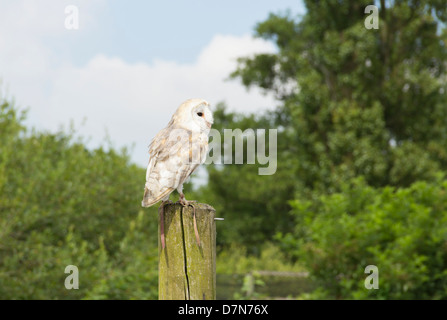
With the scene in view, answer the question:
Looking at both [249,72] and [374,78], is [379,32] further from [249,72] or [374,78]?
[249,72]

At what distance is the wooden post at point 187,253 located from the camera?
3.43 meters

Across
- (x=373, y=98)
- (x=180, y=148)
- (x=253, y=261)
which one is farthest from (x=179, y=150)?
(x=253, y=261)

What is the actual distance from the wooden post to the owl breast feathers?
0.57 feet

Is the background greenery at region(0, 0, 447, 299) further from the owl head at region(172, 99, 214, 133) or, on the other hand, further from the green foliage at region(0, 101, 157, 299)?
the owl head at region(172, 99, 214, 133)

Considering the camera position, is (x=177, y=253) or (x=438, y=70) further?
(x=438, y=70)

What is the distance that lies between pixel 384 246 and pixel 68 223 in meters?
5.07

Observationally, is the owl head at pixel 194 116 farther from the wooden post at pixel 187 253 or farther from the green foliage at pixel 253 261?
the green foliage at pixel 253 261

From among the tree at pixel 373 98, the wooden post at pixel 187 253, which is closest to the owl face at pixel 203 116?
the wooden post at pixel 187 253

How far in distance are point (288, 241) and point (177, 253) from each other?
5.63m

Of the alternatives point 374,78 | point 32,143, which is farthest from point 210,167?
point 32,143

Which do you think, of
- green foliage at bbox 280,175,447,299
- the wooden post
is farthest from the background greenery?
the wooden post

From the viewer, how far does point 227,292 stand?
11.3 metres

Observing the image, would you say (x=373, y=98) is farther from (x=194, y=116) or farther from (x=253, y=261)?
(x=194, y=116)

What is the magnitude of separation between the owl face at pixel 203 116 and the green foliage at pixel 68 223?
15.2ft
